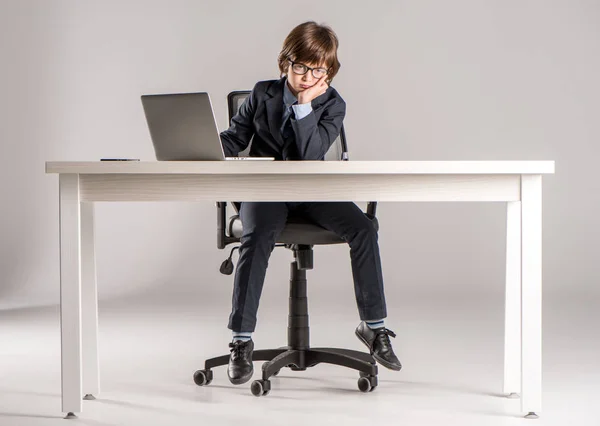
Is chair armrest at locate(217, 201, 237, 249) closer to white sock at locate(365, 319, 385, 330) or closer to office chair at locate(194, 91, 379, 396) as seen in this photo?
office chair at locate(194, 91, 379, 396)

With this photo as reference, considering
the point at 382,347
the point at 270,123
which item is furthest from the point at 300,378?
the point at 270,123

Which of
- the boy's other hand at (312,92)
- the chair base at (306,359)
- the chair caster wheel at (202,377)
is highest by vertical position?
the boy's other hand at (312,92)

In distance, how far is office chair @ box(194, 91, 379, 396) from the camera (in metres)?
2.71

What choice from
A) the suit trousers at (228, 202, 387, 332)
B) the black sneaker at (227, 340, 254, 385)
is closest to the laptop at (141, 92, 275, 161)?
the suit trousers at (228, 202, 387, 332)

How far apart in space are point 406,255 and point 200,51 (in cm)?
170

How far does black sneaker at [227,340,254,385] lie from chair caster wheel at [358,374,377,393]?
14.5 inches

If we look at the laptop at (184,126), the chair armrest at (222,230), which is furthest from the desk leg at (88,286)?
the chair armrest at (222,230)

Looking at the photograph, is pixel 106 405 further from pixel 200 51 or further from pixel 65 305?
pixel 200 51

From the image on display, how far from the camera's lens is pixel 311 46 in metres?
2.63

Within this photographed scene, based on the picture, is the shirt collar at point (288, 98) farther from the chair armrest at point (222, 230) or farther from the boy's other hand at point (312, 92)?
the chair armrest at point (222, 230)

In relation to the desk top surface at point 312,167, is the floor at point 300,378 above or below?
below

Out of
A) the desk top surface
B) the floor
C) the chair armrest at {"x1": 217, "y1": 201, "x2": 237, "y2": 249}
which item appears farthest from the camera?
the chair armrest at {"x1": 217, "y1": 201, "x2": 237, "y2": 249}

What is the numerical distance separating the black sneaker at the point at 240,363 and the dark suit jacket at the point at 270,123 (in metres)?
0.62

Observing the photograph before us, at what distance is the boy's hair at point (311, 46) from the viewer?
263 centimetres
